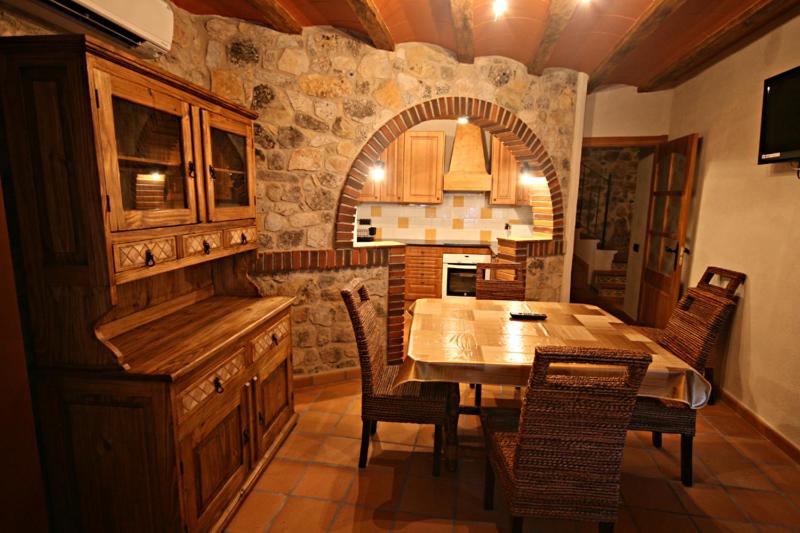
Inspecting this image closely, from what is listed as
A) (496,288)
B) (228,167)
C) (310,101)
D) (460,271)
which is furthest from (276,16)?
(460,271)

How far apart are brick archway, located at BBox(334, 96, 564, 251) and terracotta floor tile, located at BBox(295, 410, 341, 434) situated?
1224mm

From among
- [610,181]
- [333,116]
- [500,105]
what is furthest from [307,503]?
[610,181]

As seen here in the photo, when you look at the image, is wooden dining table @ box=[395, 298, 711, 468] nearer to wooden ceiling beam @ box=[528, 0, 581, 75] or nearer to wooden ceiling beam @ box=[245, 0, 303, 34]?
wooden ceiling beam @ box=[528, 0, 581, 75]

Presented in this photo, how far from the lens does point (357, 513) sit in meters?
1.94

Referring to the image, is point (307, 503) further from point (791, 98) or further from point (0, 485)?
point (791, 98)

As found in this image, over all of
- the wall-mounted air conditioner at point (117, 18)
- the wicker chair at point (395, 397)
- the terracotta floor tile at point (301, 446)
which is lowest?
the terracotta floor tile at point (301, 446)

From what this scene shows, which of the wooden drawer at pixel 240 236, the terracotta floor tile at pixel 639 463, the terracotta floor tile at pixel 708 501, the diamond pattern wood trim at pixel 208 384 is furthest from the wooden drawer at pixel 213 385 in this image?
the terracotta floor tile at pixel 708 501

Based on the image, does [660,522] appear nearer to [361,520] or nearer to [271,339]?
[361,520]

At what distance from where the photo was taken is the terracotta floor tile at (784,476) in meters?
2.16

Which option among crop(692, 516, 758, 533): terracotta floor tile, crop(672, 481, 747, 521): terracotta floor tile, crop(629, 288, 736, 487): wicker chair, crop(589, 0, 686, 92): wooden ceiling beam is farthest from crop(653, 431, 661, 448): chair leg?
crop(589, 0, 686, 92): wooden ceiling beam

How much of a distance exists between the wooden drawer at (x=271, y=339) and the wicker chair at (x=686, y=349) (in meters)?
1.87

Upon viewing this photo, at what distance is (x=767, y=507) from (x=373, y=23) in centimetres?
341

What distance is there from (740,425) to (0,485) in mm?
3863

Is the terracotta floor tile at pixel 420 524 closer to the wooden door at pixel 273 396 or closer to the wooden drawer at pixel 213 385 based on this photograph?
the wooden door at pixel 273 396
